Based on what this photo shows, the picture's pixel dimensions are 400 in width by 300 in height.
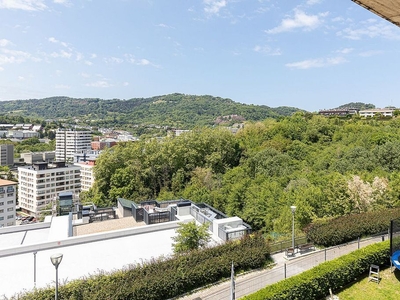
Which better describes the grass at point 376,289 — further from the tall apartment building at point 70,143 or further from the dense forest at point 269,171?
the tall apartment building at point 70,143

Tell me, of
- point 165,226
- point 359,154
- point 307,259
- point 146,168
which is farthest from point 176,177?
point 307,259

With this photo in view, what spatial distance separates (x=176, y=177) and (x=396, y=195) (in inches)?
929

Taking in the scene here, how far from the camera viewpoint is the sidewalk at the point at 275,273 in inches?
387

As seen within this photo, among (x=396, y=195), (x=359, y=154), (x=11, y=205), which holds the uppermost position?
(x=359, y=154)

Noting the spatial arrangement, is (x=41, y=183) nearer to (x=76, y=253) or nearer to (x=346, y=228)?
(x=76, y=253)

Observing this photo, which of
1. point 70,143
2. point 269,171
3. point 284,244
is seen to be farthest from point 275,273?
point 70,143

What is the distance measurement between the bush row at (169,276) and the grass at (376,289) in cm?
346

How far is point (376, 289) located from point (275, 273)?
348cm

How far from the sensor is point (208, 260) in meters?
10.8

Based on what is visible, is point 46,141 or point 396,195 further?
point 46,141

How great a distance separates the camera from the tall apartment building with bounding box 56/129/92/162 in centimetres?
11244

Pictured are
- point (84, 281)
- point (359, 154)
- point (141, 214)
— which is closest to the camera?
point (84, 281)

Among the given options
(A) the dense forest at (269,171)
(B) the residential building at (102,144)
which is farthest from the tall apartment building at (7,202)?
(B) the residential building at (102,144)

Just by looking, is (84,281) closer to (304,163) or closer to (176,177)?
(176,177)
